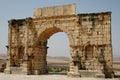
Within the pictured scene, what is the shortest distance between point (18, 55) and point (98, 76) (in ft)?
23.3

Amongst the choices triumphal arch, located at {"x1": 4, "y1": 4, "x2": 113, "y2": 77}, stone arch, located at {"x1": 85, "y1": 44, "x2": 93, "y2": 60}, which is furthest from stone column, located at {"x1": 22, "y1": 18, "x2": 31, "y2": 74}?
stone arch, located at {"x1": 85, "y1": 44, "x2": 93, "y2": 60}

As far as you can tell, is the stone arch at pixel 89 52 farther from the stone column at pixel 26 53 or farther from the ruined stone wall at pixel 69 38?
the stone column at pixel 26 53

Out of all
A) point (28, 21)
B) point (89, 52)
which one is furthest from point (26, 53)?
point (89, 52)

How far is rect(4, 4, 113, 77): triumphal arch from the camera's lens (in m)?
17.3

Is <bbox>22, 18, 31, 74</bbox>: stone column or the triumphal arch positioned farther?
<bbox>22, 18, 31, 74</bbox>: stone column

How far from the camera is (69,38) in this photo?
18266mm

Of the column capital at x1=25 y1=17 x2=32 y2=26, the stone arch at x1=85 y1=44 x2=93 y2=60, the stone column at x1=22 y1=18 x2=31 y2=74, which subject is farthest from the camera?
the column capital at x1=25 y1=17 x2=32 y2=26

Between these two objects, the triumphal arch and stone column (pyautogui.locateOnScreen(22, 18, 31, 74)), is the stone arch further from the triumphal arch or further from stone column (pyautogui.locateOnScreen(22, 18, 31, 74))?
stone column (pyautogui.locateOnScreen(22, 18, 31, 74))

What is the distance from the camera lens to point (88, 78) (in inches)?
632

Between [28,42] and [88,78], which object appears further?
[28,42]

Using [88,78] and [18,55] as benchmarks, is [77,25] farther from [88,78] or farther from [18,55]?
[18,55]

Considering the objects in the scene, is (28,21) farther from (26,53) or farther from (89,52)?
(89,52)

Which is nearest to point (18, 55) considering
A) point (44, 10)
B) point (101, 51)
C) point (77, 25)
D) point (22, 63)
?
point (22, 63)

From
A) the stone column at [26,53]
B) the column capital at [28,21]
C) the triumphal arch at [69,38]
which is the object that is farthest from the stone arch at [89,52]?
the column capital at [28,21]
